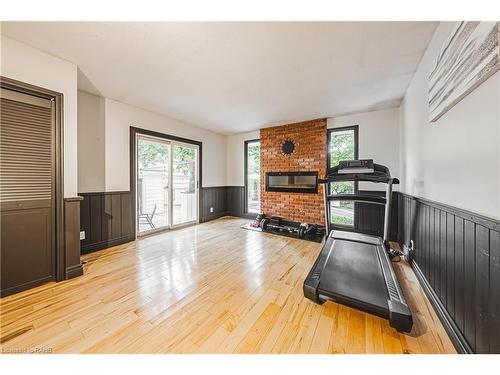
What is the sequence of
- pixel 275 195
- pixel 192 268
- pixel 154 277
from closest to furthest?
pixel 154 277 → pixel 192 268 → pixel 275 195

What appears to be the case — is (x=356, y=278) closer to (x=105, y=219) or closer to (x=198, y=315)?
(x=198, y=315)

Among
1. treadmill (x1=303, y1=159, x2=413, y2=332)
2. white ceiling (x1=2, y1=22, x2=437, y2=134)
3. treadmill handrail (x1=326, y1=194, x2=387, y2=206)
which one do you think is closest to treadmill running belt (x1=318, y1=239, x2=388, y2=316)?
treadmill (x1=303, y1=159, x2=413, y2=332)

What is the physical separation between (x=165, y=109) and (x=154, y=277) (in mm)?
3108

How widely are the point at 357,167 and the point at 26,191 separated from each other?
3.97 m

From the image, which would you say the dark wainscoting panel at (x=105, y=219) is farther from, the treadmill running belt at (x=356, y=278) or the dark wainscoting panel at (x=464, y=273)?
the dark wainscoting panel at (x=464, y=273)

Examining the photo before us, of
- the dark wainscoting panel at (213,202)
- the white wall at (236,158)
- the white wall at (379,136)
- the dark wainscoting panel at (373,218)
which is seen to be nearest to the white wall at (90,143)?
the dark wainscoting panel at (213,202)

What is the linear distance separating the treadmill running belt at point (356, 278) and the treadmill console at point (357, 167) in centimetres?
105

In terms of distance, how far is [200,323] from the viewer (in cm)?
157

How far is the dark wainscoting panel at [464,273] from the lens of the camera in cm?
106
